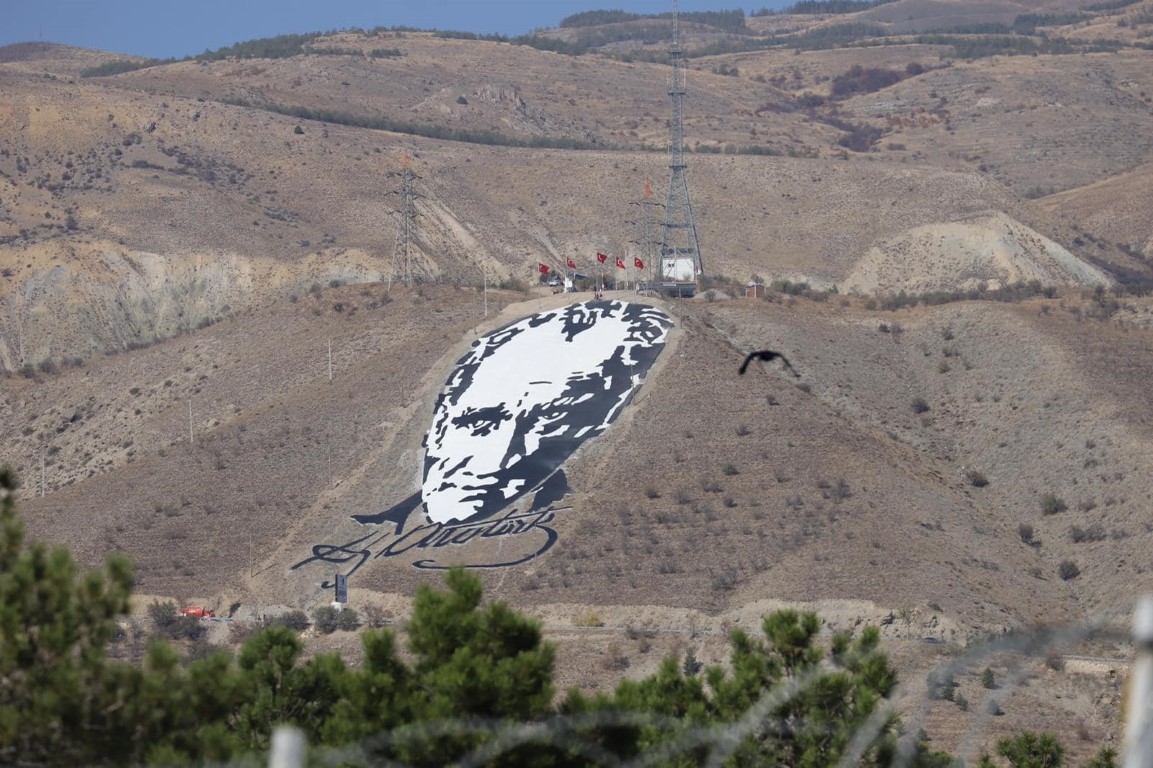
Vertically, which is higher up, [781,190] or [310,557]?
[781,190]

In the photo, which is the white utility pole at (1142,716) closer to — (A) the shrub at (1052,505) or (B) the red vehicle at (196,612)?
(B) the red vehicle at (196,612)

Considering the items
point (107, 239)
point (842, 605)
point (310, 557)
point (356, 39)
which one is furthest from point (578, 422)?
point (356, 39)

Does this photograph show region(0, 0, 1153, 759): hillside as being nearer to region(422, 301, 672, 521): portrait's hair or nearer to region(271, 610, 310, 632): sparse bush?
region(422, 301, 672, 521): portrait's hair

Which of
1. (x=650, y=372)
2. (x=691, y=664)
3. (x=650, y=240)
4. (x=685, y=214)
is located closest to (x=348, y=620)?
(x=691, y=664)

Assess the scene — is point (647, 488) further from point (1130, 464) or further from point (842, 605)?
point (1130, 464)

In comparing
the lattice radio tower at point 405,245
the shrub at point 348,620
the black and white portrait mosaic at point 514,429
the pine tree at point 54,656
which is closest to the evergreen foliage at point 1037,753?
the pine tree at point 54,656

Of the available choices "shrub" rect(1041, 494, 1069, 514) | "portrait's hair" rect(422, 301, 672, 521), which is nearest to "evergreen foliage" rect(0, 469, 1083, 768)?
"shrub" rect(1041, 494, 1069, 514)
